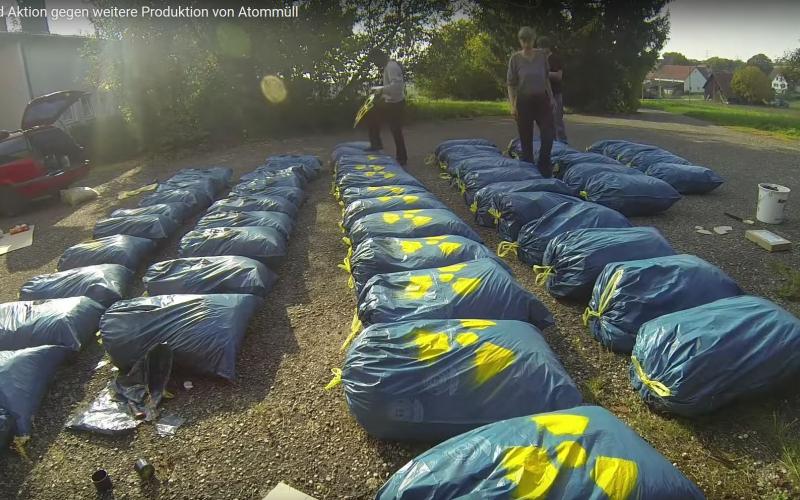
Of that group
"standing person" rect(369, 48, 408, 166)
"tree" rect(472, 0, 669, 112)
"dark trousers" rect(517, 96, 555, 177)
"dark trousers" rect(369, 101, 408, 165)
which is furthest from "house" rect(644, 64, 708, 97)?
"dark trousers" rect(517, 96, 555, 177)

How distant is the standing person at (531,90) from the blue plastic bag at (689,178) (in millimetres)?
1350

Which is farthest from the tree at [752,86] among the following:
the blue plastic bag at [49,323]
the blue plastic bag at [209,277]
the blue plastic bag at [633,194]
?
the blue plastic bag at [49,323]

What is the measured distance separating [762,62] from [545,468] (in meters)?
67.2

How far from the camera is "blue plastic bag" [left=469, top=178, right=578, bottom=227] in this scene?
488 centimetres

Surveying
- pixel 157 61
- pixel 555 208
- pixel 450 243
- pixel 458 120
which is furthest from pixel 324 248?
pixel 458 120

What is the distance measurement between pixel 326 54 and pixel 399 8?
2.23 metres

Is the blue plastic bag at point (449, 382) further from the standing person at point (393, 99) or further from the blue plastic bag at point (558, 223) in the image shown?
the standing person at point (393, 99)

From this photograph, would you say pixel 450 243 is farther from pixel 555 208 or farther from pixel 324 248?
pixel 324 248

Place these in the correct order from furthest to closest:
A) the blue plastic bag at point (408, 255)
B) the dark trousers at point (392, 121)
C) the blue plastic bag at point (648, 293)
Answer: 1. the dark trousers at point (392, 121)
2. the blue plastic bag at point (408, 255)
3. the blue plastic bag at point (648, 293)

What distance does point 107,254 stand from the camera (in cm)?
435

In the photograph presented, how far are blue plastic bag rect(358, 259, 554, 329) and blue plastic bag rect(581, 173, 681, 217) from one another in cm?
261

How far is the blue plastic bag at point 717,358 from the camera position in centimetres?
236

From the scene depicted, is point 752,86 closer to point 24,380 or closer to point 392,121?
point 392,121

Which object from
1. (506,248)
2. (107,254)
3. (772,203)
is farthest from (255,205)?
(772,203)
